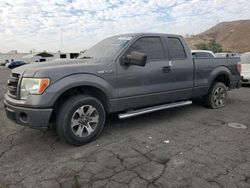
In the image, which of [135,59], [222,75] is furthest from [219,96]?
[135,59]

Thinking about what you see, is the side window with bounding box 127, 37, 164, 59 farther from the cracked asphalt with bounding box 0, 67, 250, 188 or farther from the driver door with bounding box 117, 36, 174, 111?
the cracked asphalt with bounding box 0, 67, 250, 188

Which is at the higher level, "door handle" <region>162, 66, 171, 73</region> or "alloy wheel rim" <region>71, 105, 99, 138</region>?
"door handle" <region>162, 66, 171, 73</region>

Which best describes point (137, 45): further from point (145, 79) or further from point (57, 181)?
point (57, 181)

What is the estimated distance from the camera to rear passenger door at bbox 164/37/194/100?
5.27 m

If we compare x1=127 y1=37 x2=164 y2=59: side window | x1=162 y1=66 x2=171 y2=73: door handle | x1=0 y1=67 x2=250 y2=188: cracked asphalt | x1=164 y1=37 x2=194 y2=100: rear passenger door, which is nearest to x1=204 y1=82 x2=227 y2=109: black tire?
x1=164 y1=37 x2=194 y2=100: rear passenger door

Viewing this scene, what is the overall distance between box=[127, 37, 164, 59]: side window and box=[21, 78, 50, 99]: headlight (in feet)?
6.12

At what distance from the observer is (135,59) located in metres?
4.27

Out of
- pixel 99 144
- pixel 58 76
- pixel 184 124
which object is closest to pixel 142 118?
pixel 184 124

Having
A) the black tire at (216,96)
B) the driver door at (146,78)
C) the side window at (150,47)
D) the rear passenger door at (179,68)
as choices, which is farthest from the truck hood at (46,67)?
the black tire at (216,96)

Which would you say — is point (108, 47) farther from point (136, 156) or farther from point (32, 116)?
point (136, 156)

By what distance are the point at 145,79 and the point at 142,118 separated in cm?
118

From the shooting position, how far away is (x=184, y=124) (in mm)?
5168

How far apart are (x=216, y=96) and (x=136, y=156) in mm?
3750

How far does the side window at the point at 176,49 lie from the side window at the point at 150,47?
0.95 ft
